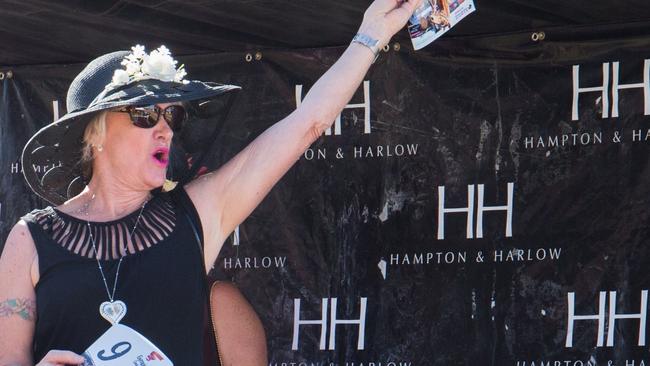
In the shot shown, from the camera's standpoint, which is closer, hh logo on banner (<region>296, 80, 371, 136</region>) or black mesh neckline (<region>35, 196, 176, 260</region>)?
black mesh neckline (<region>35, 196, 176, 260</region>)

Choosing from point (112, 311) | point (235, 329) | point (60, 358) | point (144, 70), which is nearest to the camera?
point (60, 358)

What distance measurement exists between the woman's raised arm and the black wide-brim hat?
207mm

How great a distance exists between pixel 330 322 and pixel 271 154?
114cm

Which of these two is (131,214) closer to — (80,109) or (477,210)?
(80,109)

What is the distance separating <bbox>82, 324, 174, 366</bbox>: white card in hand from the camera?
3117 mm

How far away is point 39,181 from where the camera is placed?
3.63 metres

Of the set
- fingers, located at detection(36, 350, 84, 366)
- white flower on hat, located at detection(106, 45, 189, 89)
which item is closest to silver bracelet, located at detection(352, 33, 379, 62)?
white flower on hat, located at detection(106, 45, 189, 89)

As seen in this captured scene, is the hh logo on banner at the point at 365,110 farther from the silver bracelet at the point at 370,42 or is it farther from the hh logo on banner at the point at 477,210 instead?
the silver bracelet at the point at 370,42

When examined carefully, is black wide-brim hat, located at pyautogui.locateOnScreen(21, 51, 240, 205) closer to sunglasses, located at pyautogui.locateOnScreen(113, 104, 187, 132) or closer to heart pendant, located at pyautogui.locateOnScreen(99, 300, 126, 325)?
sunglasses, located at pyautogui.locateOnScreen(113, 104, 187, 132)

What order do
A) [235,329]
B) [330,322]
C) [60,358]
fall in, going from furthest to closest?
[330,322]
[235,329]
[60,358]

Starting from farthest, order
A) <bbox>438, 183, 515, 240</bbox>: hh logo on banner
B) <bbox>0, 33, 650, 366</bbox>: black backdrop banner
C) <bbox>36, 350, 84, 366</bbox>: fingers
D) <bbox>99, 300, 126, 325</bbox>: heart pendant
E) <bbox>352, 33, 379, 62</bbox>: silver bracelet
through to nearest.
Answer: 1. <bbox>438, 183, 515, 240</bbox>: hh logo on banner
2. <bbox>0, 33, 650, 366</bbox>: black backdrop banner
3. <bbox>352, 33, 379, 62</bbox>: silver bracelet
4. <bbox>99, 300, 126, 325</bbox>: heart pendant
5. <bbox>36, 350, 84, 366</bbox>: fingers

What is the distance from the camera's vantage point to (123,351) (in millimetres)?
3131

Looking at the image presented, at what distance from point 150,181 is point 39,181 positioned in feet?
1.50

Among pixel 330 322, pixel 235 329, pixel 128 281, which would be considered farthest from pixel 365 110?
pixel 128 281
